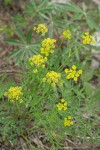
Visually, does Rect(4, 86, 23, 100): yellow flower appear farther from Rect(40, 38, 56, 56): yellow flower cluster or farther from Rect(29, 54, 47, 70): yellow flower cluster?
Rect(40, 38, 56, 56): yellow flower cluster

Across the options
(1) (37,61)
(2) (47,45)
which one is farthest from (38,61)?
(2) (47,45)

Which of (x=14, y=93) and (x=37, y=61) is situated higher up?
(x=37, y=61)

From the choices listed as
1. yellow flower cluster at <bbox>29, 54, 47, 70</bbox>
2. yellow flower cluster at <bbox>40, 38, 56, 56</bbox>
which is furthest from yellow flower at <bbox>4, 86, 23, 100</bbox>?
yellow flower cluster at <bbox>40, 38, 56, 56</bbox>

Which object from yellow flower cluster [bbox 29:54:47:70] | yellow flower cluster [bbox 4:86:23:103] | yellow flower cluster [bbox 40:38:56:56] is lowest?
yellow flower cluster [bbox 4:86:23:103]

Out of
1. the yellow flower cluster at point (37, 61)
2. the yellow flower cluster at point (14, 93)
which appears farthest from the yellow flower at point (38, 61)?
the yellow flower cluster at point (14, 93)

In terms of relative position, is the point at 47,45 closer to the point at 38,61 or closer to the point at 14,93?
the point at 38,61

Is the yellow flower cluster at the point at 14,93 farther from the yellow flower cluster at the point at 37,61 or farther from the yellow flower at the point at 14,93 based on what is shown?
the yellow flower cluster at the point at 37,61

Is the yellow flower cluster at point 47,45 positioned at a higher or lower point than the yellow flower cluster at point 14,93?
higher

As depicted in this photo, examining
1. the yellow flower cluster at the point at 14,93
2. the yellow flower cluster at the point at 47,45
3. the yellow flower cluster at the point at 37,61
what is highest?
the yellow flower cluster at the point at 47,45

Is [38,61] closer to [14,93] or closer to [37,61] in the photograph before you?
[37,61]

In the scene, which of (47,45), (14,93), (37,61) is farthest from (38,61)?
(14,93)

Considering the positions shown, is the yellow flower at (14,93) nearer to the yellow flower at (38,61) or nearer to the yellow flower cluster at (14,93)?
the yellow flower cluster at (14,93)
